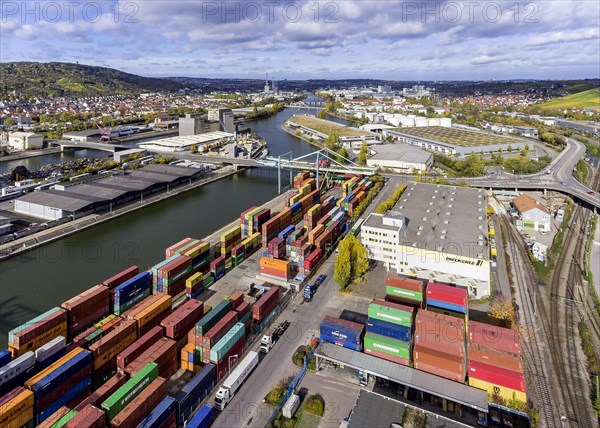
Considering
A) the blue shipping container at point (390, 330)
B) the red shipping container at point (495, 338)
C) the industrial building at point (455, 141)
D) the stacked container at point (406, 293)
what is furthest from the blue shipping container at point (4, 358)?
the industrial building at point (455, 141)

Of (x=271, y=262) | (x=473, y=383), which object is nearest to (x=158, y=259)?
(x=271, y=262)

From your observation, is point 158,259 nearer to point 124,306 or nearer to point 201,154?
point 124,306

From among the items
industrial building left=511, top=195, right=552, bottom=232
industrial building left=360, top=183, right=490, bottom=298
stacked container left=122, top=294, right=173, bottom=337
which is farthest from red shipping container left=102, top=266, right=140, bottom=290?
industrial building left=511, top=195, right=552, bottom=232

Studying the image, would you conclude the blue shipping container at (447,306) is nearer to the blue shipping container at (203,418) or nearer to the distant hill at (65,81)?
the blue shipping container at (203,418)

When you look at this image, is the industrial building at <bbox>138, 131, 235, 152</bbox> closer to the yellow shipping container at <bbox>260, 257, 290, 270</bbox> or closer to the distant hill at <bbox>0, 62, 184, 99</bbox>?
the yellow shipping container at <bbox>260, 257, 290, 270</bbox>

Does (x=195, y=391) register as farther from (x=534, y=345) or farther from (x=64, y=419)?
(x=534, y=345)

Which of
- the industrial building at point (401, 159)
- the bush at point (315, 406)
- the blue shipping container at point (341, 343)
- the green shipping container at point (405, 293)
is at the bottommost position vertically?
the bush at point (315, 406)
